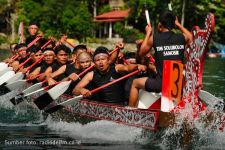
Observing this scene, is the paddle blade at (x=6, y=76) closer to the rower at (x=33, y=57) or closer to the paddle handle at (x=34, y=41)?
the rower at (x=33, y=57)

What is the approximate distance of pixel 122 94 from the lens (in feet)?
37.5

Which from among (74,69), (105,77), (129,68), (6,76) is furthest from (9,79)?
(129,68)

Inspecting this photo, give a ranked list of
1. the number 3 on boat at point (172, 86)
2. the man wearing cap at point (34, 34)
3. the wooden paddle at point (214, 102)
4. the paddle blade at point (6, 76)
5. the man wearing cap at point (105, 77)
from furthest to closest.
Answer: the man wearing cap at point (34, 34), the paddle blade at point (6, 76), the man wearing cap at point (105, 77), the wooden paddle at point (214, 102), the number 3 on boat at point (172, 86)

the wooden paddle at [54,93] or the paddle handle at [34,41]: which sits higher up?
the paddle handle at [34,41]

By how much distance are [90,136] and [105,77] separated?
1242mm

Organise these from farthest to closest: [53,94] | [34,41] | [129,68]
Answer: [34,41] < [53,94] < [129,68]

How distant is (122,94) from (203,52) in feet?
8.83

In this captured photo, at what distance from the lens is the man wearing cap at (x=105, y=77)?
1096cm

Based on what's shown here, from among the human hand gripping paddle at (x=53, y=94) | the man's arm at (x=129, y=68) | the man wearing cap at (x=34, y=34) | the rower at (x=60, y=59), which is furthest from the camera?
the man wearing cap at (x=34, y=34)

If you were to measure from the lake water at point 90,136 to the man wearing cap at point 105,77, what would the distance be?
664 mm

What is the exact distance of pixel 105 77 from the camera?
11219mm

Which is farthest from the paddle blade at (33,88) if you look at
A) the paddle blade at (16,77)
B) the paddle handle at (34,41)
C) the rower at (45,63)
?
the paddle handle at (34,41)

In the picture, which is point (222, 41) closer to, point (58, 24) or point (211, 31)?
point (58, 24)

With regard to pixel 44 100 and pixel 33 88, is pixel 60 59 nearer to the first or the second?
pixel 33 88
